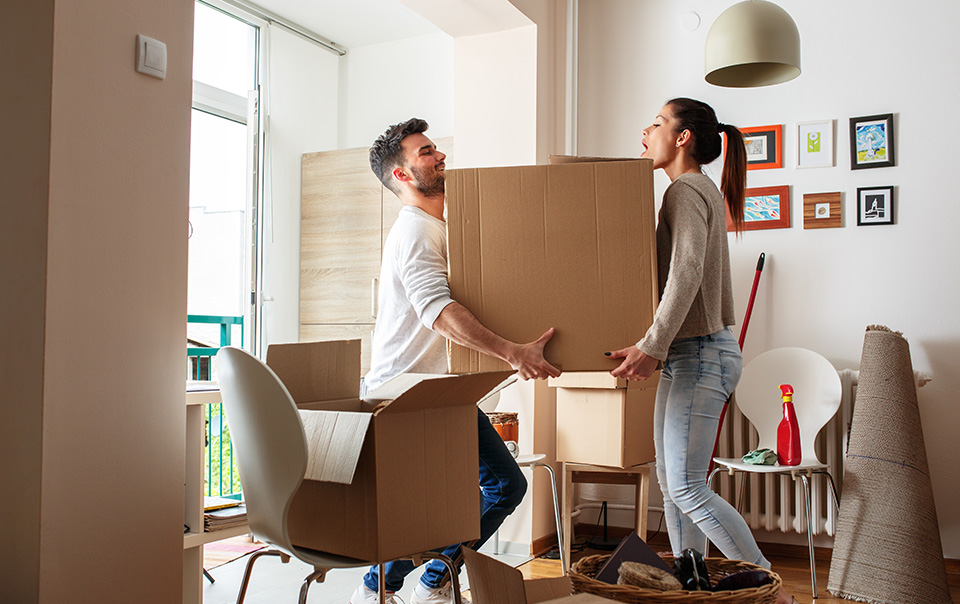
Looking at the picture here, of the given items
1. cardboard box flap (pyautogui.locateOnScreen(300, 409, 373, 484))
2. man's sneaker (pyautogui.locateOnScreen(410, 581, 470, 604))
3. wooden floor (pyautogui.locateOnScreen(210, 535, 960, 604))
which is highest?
cardboard box flap (pyautogui.locateOnScreen(300, 409, 373, 484))

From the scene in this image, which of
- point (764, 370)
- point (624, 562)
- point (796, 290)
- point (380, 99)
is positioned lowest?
point (624, 562)

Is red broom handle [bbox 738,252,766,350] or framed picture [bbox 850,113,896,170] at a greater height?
framed picture [bbox 850,113,896,170]

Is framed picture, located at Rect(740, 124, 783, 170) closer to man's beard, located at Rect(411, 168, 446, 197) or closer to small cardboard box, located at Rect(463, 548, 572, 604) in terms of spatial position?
man's beard, located at Rect(411, 168, 446, 197)

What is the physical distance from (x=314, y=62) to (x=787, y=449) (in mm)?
3465

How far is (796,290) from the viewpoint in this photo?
3229 millimetres

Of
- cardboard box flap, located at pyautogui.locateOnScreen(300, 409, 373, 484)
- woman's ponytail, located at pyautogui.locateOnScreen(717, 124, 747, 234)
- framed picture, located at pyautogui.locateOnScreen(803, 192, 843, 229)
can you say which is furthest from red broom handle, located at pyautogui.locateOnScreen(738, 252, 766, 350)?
cardboard box flap, located at pyautogui.locateOnScreen(300, 409, 373, 484)

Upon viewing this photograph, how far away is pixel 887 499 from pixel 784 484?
0.47 metres

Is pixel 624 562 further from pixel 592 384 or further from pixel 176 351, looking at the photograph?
pixel 592 384

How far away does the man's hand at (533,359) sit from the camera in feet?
5.69

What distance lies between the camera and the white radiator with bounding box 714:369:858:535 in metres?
3.04

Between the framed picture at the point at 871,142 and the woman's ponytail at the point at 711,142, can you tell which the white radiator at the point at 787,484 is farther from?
the woman's ponytail at the point at 711,142

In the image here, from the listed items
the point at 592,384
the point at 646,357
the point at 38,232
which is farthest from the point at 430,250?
the point at 592,384

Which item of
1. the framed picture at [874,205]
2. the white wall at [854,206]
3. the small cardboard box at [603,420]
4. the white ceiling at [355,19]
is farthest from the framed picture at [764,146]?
the white ceiling at [355,19]

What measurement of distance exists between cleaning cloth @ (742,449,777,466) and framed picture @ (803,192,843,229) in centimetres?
94
